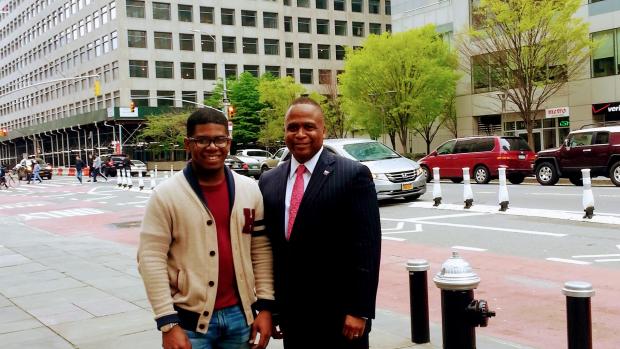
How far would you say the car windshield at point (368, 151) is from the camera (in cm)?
1789

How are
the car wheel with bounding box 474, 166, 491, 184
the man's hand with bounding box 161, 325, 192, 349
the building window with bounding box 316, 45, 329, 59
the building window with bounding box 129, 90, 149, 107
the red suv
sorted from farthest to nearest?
the building window with bounding box 316, 45, 329, 59
the building window with bounding box 129, 90, 149, 107
the car wheel with bounding box 474, 166, 491, 184
the red suv
the man's hand with bounding box 161, 325, 192, 349

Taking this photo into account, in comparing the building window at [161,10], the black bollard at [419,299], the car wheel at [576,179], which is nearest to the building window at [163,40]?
the building window at [161,10]

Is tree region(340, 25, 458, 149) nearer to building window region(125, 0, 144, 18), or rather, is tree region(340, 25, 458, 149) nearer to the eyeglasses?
building window region(125, 0, 144, 18)

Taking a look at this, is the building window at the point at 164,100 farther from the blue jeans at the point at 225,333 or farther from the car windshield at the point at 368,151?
the blue jeans at the point at 225,333

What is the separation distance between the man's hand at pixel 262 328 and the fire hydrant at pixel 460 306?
4.57ft

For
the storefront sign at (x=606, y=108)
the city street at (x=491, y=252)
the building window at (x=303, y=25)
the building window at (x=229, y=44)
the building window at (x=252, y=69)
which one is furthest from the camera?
the building window at (x=303, y=25)

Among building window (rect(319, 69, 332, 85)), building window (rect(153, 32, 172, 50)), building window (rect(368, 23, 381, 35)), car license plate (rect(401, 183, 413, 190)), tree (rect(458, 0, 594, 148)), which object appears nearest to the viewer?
car license plate (rect(401, 183, 413, 190))

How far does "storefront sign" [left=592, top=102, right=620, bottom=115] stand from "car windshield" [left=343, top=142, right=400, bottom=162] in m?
24.6

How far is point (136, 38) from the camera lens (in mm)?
71688

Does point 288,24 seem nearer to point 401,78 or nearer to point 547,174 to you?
point 401,78

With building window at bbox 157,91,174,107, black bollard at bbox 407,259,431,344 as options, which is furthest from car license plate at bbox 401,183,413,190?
building window at bbox 157,91,174,107

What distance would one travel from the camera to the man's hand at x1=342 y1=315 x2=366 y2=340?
3.07 m

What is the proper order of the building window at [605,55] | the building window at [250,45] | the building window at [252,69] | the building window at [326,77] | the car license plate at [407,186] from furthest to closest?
the building window at [250,45]
the building window at [252,69]
the building window at [326,77]
the building window at [605,55]
the car license plate at [407,186]

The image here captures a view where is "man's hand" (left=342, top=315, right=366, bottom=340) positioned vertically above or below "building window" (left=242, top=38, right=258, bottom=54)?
below
